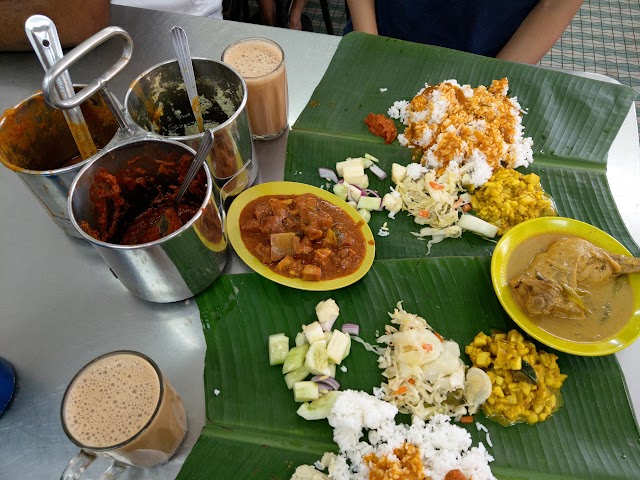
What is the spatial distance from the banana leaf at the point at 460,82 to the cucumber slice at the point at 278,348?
2.00 feet

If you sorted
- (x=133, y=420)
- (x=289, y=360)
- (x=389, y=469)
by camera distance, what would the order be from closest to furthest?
(x=133, y=420), (x=389, y=469), (x=289, y=360)

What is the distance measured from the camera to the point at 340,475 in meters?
1.53

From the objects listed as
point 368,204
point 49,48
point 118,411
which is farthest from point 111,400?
point 368,204

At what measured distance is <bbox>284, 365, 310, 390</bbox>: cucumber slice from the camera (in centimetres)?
176

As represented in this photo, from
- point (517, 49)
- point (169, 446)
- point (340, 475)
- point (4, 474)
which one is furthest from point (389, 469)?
point (517, 49)

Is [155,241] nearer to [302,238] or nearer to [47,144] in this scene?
[302,238]

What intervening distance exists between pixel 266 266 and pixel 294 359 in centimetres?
41

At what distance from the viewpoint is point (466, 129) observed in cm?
245

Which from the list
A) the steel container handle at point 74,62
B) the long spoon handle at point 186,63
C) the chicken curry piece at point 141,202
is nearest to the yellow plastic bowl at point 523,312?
the chicken curry piece at point 141,202

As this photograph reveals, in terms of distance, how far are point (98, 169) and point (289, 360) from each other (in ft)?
3.32

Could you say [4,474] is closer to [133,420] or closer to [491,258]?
[133,420]

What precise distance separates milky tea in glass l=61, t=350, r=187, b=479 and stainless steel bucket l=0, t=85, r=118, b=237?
0.72 meters

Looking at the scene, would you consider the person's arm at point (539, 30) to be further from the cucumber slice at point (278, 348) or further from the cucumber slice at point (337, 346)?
the cucumber slice at point (278, 348)

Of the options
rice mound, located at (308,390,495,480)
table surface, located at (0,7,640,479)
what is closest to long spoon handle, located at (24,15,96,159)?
table surface, located at (0,7,640,479)
